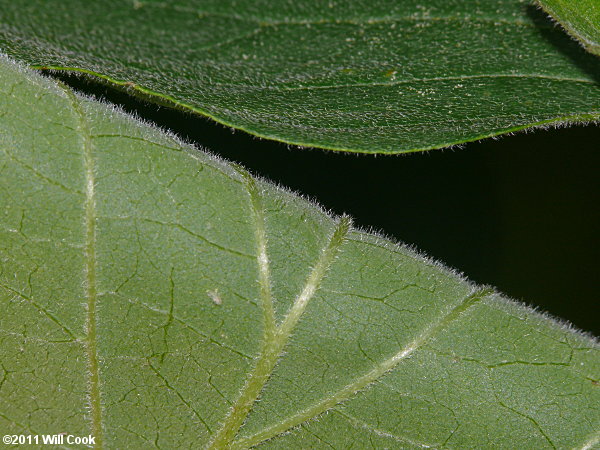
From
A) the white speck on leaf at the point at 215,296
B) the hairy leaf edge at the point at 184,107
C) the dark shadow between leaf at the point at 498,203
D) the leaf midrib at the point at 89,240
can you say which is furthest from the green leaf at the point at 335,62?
the dark shadow between leaf at the point at 498,203

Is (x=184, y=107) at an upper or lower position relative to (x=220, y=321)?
upper

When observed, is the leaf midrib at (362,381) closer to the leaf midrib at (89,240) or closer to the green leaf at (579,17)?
the leaf midrib at (89,240)

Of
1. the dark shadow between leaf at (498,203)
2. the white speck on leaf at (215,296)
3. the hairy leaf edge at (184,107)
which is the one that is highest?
the hairy leaf edge at (184,107)

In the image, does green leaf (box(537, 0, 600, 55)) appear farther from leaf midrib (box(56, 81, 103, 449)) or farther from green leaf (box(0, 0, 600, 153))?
leaf midrib (box(56, 81, 103, 449))

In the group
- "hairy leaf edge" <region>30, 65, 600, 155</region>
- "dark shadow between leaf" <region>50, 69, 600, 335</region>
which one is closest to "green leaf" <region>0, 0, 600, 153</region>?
"hairy leaf edge" <region>30, 65, 600, 155</region>

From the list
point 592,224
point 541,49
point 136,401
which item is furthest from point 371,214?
point 136,401

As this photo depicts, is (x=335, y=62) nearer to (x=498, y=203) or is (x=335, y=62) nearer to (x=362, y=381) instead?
(x=362, y=381)

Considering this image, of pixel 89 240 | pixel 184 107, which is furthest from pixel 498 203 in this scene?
pixel 89 240

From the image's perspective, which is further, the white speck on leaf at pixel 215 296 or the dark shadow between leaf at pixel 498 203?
the dark shadow between leaf at pixel 498 203
